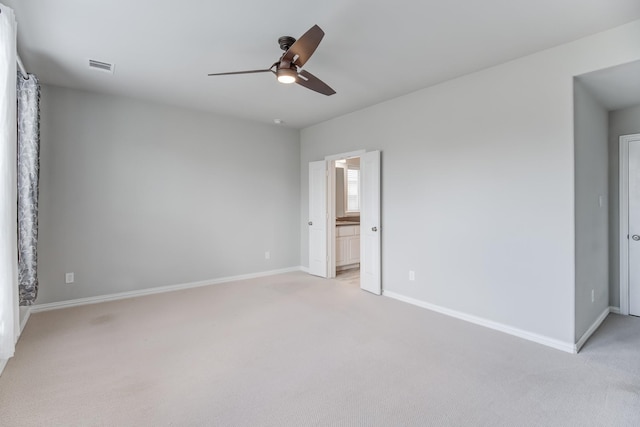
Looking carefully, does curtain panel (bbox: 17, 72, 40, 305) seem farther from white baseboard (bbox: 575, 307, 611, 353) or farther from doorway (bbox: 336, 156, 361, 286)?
white baseboard (bbox: 575, 307, 611, 353)

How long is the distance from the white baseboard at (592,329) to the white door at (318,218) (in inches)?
135

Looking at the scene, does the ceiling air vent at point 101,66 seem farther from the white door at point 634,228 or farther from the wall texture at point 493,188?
the white door at point 634,228

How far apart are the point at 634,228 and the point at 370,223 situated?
2996 mm

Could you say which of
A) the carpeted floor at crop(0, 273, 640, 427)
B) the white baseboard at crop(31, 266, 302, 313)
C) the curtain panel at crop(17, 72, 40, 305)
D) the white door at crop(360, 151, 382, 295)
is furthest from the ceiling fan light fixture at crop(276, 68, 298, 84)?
the white baseboard at crop(31, 266, 302, 313)

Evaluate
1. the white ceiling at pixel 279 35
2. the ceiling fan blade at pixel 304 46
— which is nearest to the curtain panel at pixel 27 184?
the white ceiling at pixel 279 35

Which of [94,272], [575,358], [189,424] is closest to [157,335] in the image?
[189,424]

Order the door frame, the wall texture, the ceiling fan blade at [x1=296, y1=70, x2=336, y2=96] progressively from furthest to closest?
the door frame → the wall texture → the ceiling fan blade at [x1=296, y1=70, x2=336, y2=96]

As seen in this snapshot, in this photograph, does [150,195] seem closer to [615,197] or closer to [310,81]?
[310,81]

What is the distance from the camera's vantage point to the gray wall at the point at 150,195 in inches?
150

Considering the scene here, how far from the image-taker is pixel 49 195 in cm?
374

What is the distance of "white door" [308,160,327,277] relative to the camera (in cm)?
536

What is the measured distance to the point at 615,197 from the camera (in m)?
3.62

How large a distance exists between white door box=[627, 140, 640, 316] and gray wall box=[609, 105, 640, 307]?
0.10 meters

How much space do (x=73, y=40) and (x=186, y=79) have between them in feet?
3.40
